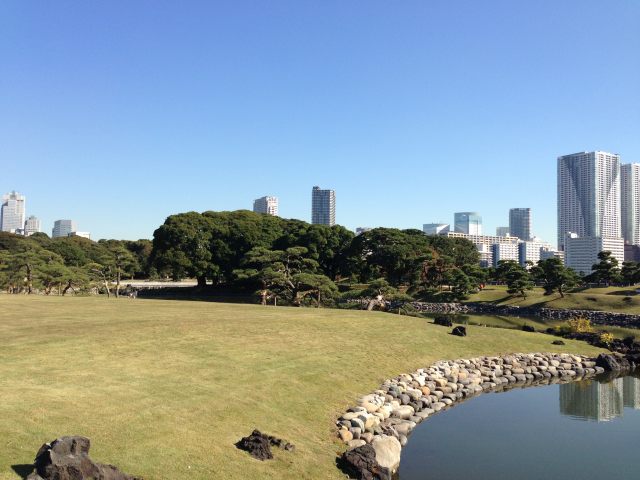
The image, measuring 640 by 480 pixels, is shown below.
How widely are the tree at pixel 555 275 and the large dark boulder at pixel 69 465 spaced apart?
69004 millimetres

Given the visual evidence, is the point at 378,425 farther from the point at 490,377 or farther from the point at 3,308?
the point at 3,308

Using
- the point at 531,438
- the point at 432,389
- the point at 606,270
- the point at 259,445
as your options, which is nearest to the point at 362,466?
the point at 259,445

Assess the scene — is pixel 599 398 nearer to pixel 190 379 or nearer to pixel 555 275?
pixel 190 379

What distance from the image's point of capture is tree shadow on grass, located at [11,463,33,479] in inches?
346

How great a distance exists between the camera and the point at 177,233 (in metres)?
72.0

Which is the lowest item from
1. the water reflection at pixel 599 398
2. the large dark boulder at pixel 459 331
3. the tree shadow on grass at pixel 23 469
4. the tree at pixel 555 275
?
the water reflection at pixel 599 398

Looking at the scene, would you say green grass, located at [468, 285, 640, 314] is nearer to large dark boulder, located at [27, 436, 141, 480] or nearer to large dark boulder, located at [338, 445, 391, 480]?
large dark boulder, located at [338, 445, 391, 480]

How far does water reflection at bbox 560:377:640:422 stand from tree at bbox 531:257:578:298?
41934mm

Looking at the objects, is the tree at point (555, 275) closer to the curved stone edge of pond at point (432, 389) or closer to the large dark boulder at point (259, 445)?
the curved stone edge of pond at point (432, 389)

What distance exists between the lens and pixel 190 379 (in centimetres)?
1617

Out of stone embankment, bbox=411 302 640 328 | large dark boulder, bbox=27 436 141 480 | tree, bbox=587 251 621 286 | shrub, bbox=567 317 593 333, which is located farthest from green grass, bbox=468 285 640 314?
large dark boulder, bbox=27 436 141 480

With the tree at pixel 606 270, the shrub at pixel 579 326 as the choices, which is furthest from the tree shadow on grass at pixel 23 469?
the tree at pixel 606 270

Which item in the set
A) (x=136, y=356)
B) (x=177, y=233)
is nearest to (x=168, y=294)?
(x=177, y=233)

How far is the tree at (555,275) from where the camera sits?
67.9 m
